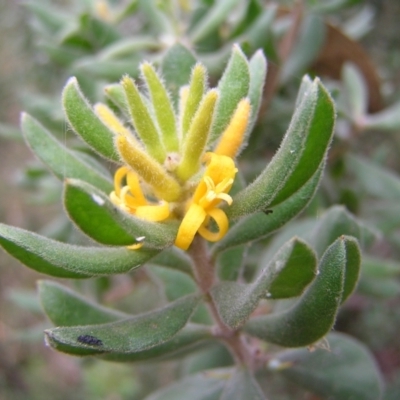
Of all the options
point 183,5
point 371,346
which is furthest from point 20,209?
point 371,346

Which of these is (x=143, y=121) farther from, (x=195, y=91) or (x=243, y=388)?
(x=243, y=388)

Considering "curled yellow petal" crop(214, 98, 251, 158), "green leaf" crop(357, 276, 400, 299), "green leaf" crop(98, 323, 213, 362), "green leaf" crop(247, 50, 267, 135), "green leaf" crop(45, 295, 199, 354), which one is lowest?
"green leaf" crop(357, 276, 400, 299)

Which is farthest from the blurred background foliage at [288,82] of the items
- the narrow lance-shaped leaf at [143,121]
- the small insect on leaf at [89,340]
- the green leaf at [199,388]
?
the small insect on leaf at [89,340]


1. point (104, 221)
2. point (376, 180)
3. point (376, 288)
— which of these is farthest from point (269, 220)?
point (376, 180)

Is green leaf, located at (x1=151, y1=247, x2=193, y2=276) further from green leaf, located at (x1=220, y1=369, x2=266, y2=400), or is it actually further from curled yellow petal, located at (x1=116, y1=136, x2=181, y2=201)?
green leaf, located at (x1=220, y1=369, x2=266, y2=400)

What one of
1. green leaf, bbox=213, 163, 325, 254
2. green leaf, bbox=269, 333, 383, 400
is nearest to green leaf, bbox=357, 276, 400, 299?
green leaf, bbox=269, 333, 383, 400

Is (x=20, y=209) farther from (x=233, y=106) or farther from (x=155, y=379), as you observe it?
(x=233, y=106)
